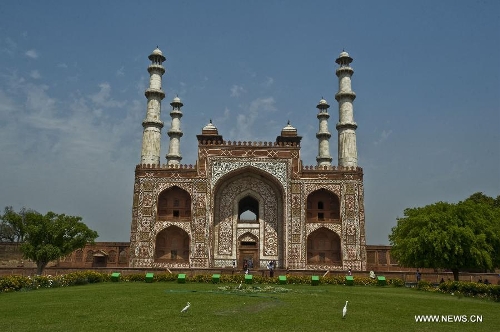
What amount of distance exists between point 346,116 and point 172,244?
1331 cm

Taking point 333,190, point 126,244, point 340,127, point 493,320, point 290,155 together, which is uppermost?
point 340,127

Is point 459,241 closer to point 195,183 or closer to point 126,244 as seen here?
point 195,183

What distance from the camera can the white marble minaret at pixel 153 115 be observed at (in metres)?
31.2

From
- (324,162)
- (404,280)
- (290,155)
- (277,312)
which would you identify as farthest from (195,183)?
(277,312)

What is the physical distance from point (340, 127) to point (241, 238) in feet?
30.4

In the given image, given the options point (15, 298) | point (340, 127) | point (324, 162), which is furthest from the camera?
point (324, 162)

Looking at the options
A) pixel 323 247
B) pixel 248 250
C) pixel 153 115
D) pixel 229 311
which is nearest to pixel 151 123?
pixel 153 115

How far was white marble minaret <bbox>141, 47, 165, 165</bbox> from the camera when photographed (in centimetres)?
3117

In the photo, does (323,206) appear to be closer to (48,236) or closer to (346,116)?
(346,116)

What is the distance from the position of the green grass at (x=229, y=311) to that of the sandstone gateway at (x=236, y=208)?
42.1ft

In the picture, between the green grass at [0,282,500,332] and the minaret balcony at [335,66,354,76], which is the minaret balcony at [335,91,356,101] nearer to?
the minaret balcony at [335,66,354,76]

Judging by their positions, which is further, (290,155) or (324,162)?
(324,162)

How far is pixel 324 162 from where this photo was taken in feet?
118

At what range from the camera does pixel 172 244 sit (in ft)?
98.4
